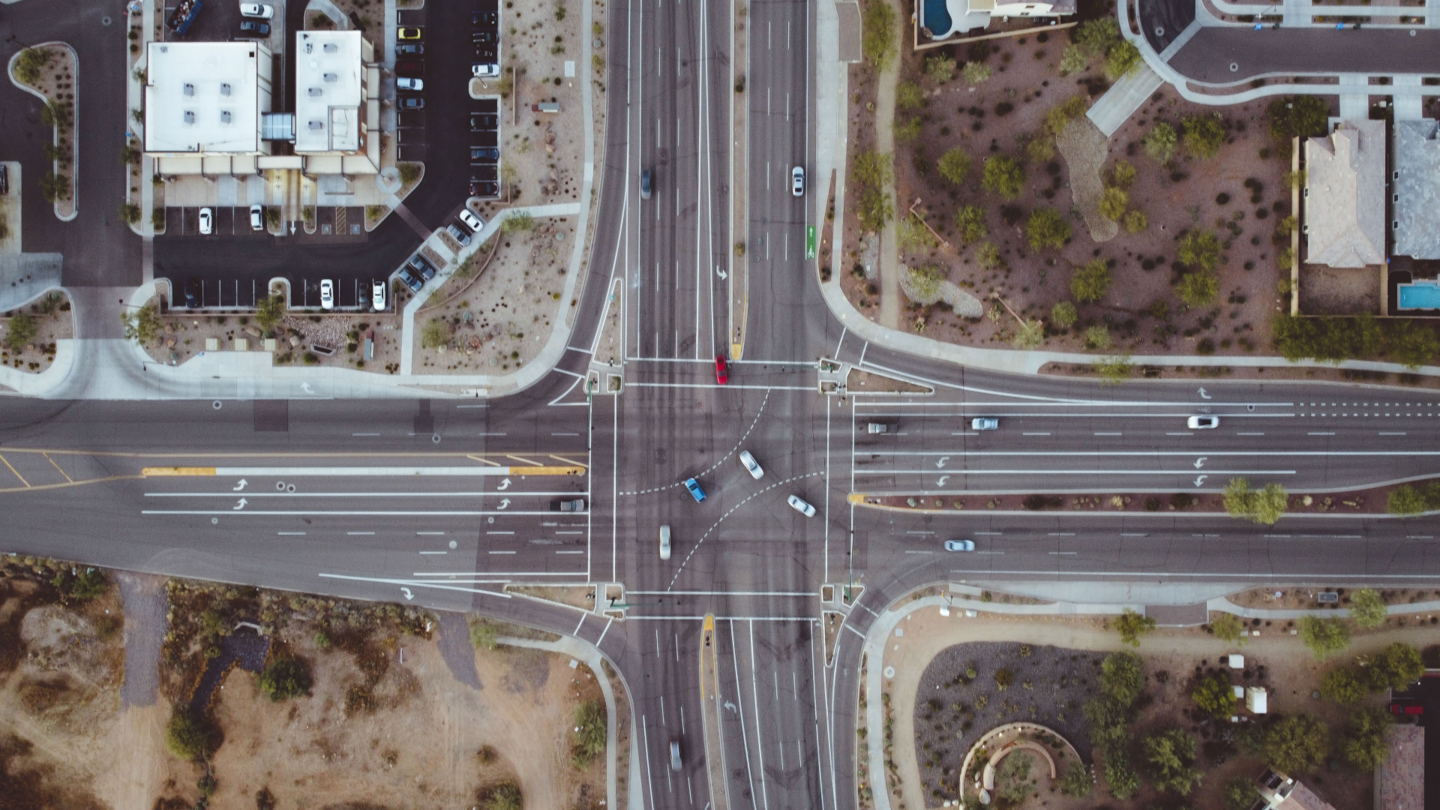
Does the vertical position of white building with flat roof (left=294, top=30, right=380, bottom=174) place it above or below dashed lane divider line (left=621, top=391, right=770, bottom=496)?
above

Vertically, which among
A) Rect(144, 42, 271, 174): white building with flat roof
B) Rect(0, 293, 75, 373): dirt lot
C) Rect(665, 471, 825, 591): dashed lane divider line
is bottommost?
Rect(665, 471, 825, 591): dashed lane divider line

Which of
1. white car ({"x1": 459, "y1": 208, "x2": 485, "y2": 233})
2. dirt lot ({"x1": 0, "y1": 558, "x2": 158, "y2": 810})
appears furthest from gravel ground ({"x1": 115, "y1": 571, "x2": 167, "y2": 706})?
white car ({"x1": 459, "y1": 208, "x2": 485, "y2": 233})

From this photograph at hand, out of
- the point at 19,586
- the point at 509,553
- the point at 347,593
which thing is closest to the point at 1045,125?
the point at 509,553

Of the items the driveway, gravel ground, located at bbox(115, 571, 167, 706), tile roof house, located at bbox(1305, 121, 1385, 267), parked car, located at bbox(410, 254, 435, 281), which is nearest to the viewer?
tile roof house, located at bbox(1305, 121, 1385, 267)

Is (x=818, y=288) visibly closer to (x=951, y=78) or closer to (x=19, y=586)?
(x=951, y=78)

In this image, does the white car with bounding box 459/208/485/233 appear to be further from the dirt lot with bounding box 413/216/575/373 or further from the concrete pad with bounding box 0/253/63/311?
the concrete pad with bounding box 0/253/63/311

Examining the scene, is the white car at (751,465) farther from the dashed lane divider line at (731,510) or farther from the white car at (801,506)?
the white car at (801,506)
